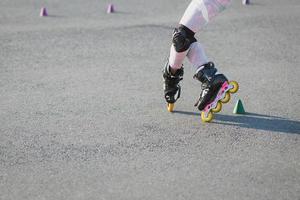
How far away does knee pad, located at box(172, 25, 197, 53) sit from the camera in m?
5.77

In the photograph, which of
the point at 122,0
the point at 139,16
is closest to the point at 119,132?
the point at 139,16

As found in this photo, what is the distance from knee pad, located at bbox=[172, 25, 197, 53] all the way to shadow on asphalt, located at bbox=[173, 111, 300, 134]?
83 cm

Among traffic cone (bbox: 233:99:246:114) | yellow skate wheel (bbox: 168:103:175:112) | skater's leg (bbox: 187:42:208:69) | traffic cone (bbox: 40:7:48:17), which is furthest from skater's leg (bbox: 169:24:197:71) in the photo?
traffic cone (bbox: 40:7:48:17)

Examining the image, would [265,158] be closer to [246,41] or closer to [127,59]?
[127,59]

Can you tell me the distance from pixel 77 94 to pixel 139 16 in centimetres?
411

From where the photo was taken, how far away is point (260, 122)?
5.95 meters

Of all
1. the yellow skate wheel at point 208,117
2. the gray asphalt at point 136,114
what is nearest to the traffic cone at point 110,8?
the gray asphalt at point 136,114

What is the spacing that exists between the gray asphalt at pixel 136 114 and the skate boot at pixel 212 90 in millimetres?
169

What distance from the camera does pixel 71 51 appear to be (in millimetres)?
8547

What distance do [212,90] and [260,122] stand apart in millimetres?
670

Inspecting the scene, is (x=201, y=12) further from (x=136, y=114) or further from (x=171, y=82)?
(x=136, y=114)

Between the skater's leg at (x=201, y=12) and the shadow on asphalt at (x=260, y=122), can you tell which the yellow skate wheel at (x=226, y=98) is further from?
the skater's leg at (x=201, y=12)

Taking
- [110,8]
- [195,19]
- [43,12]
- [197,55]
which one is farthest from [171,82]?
[43,12]

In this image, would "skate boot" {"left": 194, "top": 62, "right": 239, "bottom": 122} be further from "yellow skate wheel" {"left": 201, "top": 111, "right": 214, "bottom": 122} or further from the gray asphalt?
the gray asphalt
